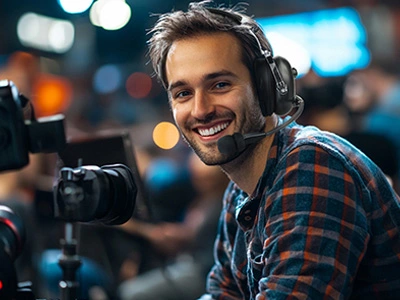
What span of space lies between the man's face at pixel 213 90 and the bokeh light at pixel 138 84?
1119 centimetres

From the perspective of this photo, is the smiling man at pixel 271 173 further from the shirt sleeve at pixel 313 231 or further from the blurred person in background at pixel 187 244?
the blurred person in background at pixel 187 244

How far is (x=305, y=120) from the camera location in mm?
3691

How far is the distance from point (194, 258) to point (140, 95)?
31.7ft

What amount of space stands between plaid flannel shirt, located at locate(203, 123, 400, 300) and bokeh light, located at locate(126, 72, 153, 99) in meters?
11.4

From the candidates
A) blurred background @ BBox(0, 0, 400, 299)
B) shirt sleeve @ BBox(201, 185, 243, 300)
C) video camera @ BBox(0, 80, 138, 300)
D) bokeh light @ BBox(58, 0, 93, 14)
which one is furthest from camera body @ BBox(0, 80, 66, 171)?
bokeh light @ BBox(58, 0, 93, 14)

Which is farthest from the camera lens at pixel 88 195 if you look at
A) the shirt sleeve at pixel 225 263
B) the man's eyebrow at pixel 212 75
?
the shirt sleeve at pixel 225 263

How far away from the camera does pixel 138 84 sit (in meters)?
13.2

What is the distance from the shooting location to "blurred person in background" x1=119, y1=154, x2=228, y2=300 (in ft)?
10.8

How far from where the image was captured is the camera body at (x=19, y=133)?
1.33 metres

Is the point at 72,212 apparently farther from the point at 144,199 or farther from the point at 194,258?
the point at 194,258

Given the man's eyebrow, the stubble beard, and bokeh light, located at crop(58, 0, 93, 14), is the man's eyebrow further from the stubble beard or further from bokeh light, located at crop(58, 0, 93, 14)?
bokeh light, located at crop(58, 0, 93, 14)

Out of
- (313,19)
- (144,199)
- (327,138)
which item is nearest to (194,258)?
(144,199)

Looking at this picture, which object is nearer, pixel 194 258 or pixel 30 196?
pixel 194 258

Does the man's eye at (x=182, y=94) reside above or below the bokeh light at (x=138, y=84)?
above
